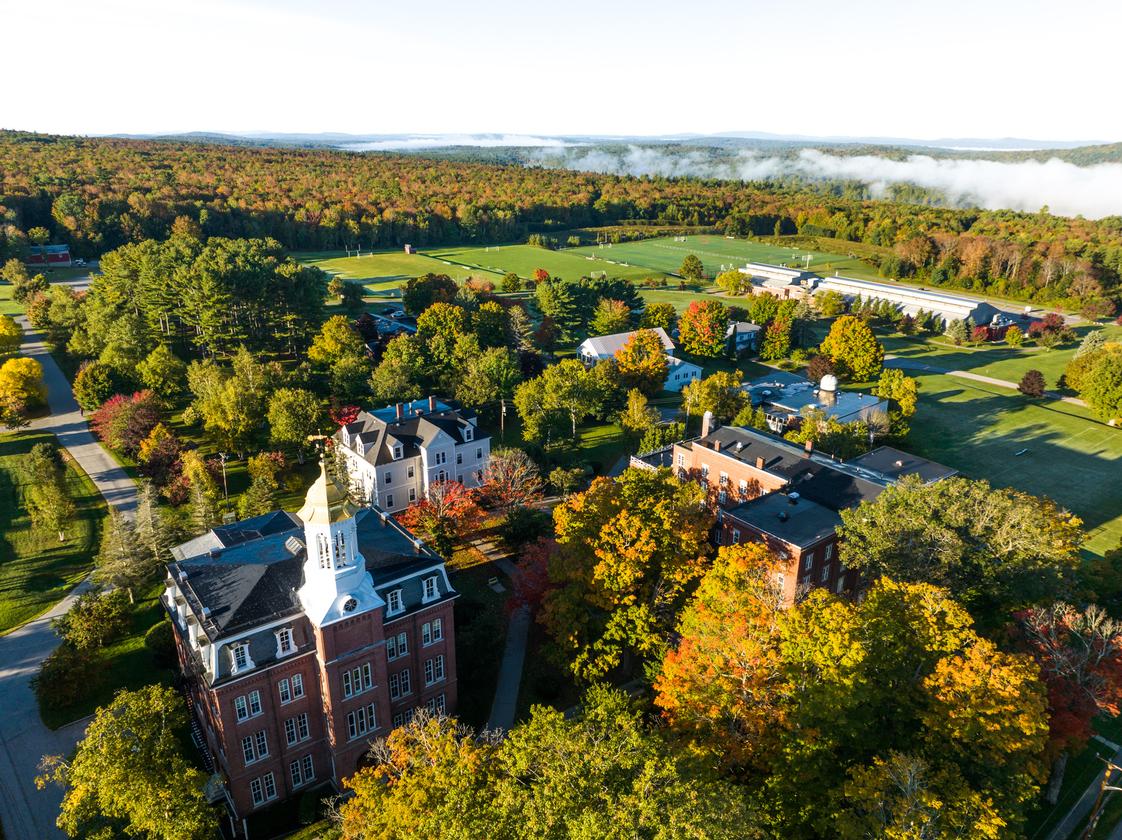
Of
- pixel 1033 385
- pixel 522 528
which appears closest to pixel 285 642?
pixel 522 528

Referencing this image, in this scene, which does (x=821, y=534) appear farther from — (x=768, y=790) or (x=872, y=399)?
(x=872, y=399)

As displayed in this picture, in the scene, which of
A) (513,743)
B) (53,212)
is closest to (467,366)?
(513,743)

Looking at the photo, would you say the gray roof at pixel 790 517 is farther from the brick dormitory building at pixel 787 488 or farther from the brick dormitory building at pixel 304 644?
the brick dormitory building at pixel 304 644

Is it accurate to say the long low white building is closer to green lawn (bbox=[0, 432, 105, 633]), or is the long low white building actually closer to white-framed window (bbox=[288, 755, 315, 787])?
white-framed window (bbox=[288, 755, 315, 787])

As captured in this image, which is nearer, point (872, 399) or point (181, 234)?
point (872, 399)

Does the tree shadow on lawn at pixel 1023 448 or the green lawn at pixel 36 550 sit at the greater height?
the green lawn at pixel 36 550

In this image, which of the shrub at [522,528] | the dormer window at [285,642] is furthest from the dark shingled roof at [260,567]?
the shrub at [522,528]

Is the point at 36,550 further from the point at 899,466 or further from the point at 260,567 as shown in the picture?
the point at 899,466
